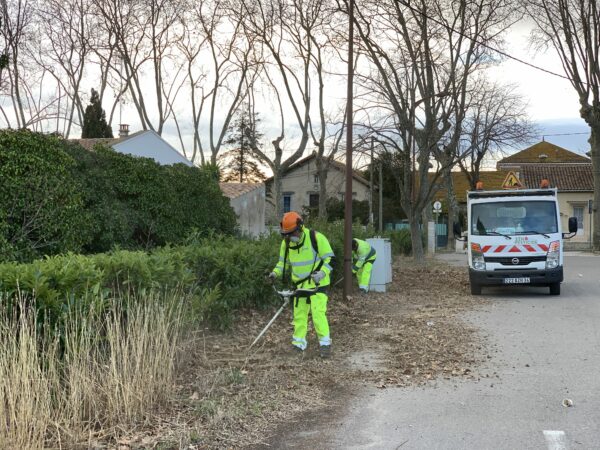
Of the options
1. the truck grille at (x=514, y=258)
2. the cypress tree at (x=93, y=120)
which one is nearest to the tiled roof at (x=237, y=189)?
the cypress tree at (x=93, y=120)

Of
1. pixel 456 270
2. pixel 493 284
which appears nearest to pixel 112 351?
pixel 493 284

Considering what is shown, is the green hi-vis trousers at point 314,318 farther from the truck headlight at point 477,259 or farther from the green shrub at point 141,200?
the truck headlight at point 477,259

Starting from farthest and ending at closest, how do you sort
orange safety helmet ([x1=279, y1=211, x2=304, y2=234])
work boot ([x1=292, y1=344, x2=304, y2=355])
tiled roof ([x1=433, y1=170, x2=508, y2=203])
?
tiled roof ([x1=433, y1=170, x2=508, y2=203]) → work boot ([x1=292, y1=344, x2=304, y2=355]) → orange safety helmet ([x1=279, y1=211, x2=304, y2=234])

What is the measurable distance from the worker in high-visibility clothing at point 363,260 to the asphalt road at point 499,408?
466cm

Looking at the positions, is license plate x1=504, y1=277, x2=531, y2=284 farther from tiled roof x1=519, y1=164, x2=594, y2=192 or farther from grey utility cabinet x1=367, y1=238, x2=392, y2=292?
tiled roof x1=519, y1=164, x2=594, y2=192

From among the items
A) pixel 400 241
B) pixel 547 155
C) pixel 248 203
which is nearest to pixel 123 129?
pixel 248 203

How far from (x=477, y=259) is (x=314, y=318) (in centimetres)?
738

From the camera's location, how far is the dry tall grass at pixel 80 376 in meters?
4.46

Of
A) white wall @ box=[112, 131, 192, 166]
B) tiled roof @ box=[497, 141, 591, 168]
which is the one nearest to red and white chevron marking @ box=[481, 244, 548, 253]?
white wall @ box=[112, 131, 192, 166]

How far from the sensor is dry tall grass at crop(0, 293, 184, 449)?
4465 millimetres

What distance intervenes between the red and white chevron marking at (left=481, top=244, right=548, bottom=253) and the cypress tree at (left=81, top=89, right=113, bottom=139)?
29.7m

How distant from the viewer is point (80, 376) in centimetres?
505

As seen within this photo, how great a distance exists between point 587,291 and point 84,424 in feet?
42.5

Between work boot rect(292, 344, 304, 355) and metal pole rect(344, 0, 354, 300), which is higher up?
metal pole rect(344, 0, 354, 300)
